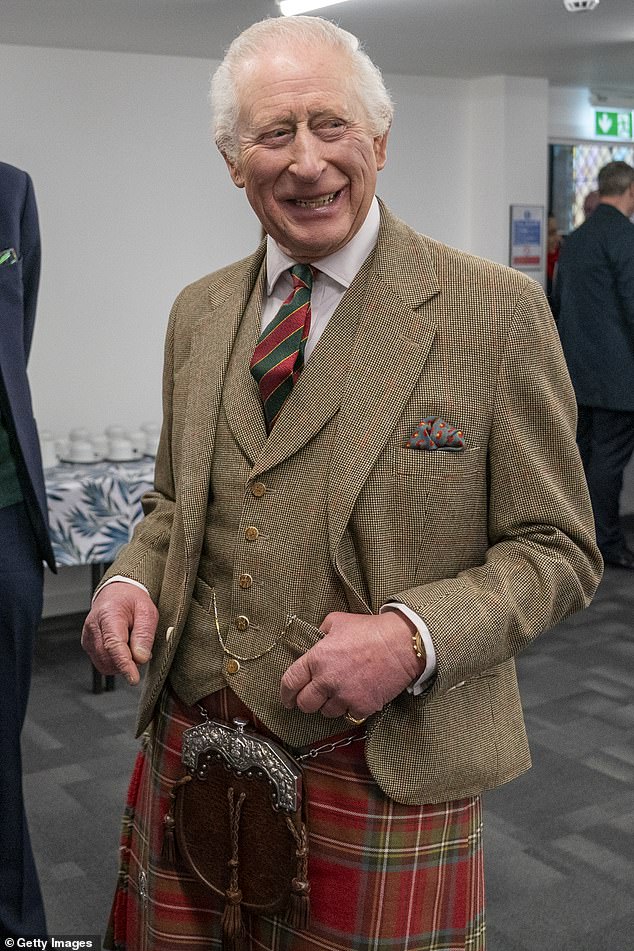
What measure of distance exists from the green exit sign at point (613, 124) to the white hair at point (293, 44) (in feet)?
21.6

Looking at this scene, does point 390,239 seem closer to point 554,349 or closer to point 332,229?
point 332,229

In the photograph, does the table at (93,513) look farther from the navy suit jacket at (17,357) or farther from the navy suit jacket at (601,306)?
the navy suit jacket at (601,306)

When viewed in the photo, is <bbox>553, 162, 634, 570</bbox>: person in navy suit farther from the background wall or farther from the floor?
the background wall

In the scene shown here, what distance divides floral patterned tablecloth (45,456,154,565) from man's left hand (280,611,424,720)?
2992 millimetres

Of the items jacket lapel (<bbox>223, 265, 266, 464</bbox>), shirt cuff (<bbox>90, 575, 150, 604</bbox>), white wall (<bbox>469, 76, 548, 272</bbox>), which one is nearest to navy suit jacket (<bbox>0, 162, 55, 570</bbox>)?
shirt cuff (<bbox>90, 575, 150, 604</bbox>)

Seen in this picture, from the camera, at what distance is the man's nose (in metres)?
1.26

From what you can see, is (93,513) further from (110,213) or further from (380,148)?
(380,148)

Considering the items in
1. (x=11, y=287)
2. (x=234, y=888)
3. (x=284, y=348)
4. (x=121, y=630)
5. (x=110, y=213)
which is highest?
(x=110, y=213)

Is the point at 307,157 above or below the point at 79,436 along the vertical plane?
above

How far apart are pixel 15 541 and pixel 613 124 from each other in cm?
665

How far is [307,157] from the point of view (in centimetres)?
126

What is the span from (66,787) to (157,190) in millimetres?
2973

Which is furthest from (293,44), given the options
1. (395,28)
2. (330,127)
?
(395,28)

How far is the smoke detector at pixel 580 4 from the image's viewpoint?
14.0 ft
